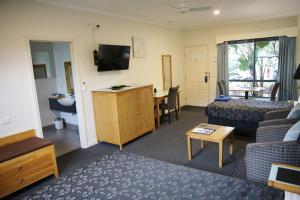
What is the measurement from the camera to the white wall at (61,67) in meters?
5.08

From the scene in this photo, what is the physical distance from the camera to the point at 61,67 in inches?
206

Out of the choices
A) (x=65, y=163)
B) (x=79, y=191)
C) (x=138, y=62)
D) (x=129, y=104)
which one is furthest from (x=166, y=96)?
(x=79, y=191)

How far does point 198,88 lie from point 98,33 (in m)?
3.98

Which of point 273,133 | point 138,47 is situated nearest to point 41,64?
point 138,47

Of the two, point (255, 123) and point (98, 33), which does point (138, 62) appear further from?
point (255, 123)

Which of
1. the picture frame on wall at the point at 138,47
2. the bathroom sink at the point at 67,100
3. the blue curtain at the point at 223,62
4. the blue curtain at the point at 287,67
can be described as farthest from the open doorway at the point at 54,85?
the blue curtain at the point at 287,67

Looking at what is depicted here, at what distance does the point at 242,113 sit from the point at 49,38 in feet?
11.8

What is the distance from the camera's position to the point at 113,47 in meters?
4.32

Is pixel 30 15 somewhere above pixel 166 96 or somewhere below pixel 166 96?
above

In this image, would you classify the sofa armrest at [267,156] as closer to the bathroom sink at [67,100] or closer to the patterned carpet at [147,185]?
the patterned carpet at [147,185]

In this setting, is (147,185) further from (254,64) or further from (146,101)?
(254,64)

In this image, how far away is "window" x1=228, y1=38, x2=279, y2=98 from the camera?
5904 millimetres

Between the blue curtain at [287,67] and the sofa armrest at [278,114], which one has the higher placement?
the blue curtain at [287,67]

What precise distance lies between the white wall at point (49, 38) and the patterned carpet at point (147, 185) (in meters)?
1.07
